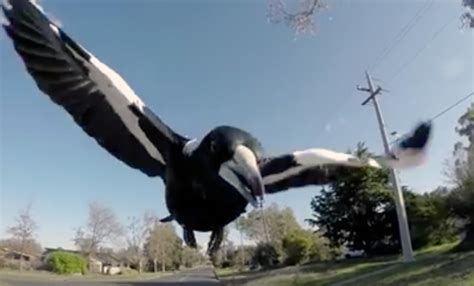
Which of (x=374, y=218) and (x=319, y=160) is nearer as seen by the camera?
(x=319, y=160)

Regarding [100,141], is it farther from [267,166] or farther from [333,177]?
[333,177]

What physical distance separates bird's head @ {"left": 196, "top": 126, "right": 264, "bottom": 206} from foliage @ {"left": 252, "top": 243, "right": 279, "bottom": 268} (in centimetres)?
3109

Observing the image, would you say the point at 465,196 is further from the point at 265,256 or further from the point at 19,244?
the point at 19,244

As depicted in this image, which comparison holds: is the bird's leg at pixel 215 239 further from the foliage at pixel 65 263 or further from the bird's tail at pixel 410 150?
the foliage at pixel 65 263

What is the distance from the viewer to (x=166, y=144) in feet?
3.37

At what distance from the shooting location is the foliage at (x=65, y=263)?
47.6m

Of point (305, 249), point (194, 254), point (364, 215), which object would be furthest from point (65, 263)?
point (194, 254)

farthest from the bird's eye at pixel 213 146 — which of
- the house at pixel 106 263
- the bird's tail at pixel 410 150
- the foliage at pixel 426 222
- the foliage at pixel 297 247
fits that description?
the house at pixel 106 263

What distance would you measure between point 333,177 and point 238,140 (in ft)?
1.59

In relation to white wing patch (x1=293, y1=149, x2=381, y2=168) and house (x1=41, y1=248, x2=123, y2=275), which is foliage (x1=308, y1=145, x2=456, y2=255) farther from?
house (x1=41, y1=248, x2=123, y2=275)

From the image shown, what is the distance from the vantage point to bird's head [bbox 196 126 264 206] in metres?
0.79

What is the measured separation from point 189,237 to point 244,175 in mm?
274

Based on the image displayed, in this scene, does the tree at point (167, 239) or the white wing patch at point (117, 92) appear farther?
the tree at point (167, 239)

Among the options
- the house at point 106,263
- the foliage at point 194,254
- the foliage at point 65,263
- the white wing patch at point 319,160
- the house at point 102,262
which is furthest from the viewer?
the house at point 106,263
